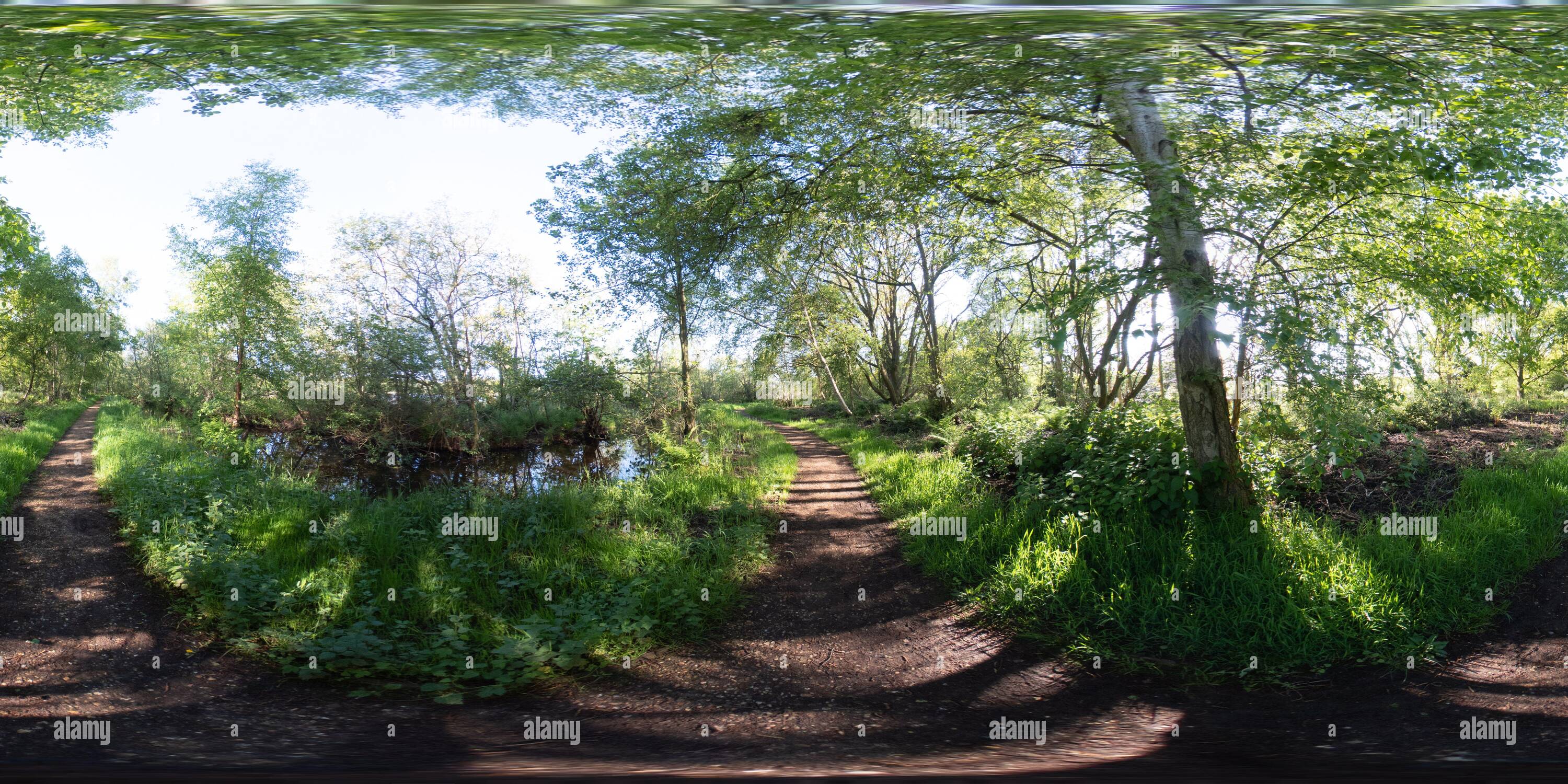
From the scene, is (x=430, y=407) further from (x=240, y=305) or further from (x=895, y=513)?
(x=895, y=513)

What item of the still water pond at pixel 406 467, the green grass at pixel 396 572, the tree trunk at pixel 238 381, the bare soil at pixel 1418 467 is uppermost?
the tree trunk at pixel 238 381

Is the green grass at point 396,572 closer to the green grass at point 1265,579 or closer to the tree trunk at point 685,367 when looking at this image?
the tree trunk at point 685,367

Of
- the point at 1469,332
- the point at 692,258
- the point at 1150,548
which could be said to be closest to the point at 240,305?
the point at 692,258

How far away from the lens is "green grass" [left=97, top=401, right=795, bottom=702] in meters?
0.88

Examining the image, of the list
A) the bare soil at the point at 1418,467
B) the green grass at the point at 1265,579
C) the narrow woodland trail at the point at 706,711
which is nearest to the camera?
the narrow woodland trail at the point at 706,711

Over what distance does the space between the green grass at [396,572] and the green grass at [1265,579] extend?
1391 mm

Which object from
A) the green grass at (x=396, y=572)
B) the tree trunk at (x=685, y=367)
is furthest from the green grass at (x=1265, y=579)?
the tree trunk at (x=685, y=367)

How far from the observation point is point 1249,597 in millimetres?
Result: 2199

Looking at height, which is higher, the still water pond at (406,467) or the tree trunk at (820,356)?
the still water pond at (406,467)

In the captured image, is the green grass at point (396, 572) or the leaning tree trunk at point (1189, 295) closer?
the green grass at point (396, 572)

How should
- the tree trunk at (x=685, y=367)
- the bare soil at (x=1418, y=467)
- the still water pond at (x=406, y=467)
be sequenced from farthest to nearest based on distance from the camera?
the tree trunk at (x=685, y=367), the bare soil at (x=1418, y=467), the still water pond at (x=406, y=467)

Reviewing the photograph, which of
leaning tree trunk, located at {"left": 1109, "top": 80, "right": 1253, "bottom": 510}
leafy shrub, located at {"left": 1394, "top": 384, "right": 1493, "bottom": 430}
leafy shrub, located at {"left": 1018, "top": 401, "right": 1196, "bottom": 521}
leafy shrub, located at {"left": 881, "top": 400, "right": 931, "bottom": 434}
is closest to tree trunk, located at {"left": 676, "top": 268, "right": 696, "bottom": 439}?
leaning tree trunk, located at {"left": 1109, "top": 80, "right": 1253, "bottom": 510}

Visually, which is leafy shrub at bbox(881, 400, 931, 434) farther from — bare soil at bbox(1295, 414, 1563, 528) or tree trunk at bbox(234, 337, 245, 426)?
→ tree trunk at bbox(234, 337, 245, 426)

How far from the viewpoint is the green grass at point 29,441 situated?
4.36ft
